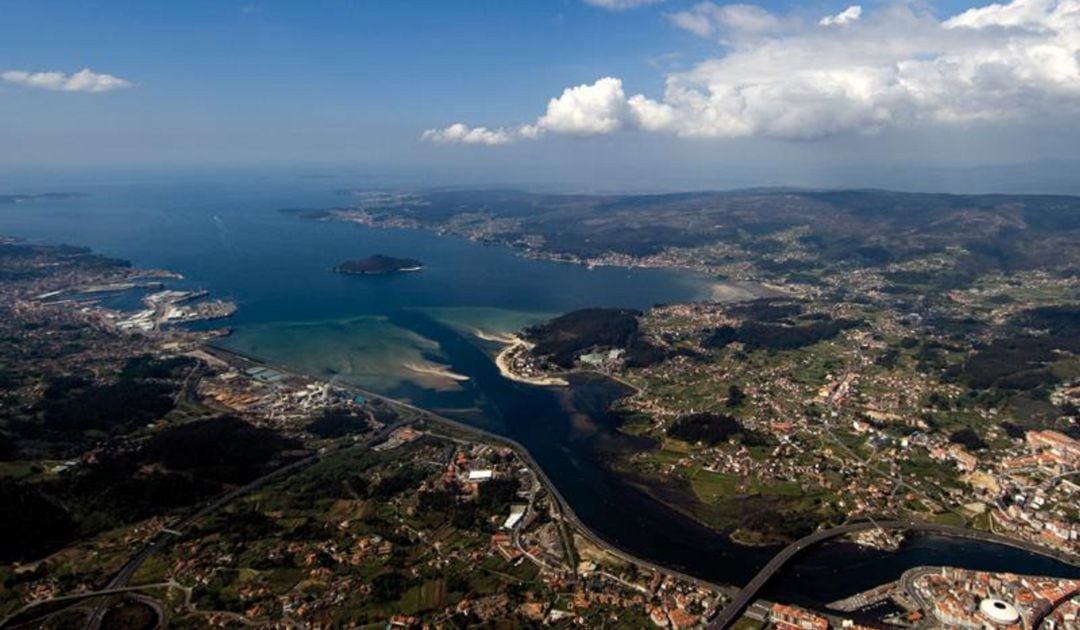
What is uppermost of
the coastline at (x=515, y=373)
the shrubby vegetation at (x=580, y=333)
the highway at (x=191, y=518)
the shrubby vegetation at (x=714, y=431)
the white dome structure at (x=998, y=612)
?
the shrubby vegetation at (x=580, y=333)

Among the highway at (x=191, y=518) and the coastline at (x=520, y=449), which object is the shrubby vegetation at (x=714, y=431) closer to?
the coastline at (x=520, y=449)

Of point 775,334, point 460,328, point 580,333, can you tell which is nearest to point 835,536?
point 775,334

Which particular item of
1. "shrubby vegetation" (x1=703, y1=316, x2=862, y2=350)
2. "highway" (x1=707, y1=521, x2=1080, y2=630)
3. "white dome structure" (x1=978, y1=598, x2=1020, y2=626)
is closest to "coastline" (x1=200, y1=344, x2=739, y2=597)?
"highway" (x1=707, y1=521, x2=1080, y2=630)

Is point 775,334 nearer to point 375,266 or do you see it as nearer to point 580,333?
point 580,333

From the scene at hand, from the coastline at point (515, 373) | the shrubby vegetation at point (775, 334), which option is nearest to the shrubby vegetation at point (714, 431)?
the coastline at point (515, 373)

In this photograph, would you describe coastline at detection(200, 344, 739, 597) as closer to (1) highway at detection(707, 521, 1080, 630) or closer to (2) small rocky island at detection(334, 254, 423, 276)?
(1) highway at detection(707, 521, 1080, 630)

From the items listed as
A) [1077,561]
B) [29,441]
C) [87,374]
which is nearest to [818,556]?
[1077,561]

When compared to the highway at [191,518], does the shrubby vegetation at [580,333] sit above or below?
above
